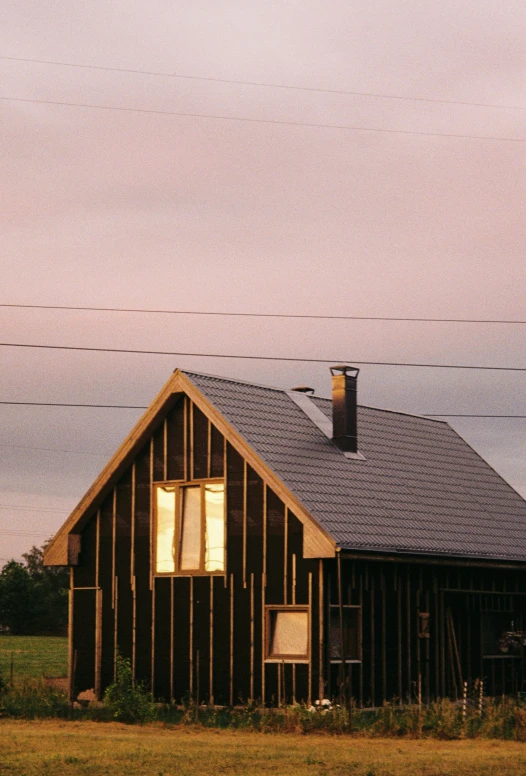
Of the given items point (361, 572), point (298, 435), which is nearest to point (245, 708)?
point (361, 572)

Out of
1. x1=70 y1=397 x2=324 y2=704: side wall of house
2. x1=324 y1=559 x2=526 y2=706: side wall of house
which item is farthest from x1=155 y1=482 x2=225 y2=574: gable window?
x1=324 y1=559 x2=526 y2=706: side wall of house

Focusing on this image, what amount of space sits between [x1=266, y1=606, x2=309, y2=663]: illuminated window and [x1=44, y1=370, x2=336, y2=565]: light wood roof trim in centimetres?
152

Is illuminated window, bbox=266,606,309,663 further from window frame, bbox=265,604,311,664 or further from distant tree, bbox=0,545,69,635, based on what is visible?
distant tree, bbox=0,545,69,635

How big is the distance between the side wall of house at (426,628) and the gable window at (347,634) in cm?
5

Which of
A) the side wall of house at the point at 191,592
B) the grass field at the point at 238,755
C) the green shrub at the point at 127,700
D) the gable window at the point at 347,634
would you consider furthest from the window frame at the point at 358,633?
the green shrub at the point at 127,700

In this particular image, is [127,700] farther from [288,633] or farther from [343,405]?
[343,405]

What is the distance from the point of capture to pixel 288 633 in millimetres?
28203

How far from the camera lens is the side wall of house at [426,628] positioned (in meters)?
28.1

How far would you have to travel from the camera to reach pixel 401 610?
1153 inches

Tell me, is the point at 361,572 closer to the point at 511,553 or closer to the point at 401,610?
the point at 401,610

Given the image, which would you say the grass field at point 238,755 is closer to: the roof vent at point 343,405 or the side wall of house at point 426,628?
the side wall of house at point 426,628

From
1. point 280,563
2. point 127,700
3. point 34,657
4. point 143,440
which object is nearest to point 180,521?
point 143,440

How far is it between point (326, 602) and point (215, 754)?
7.20 metres

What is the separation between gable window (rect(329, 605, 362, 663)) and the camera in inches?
1094
